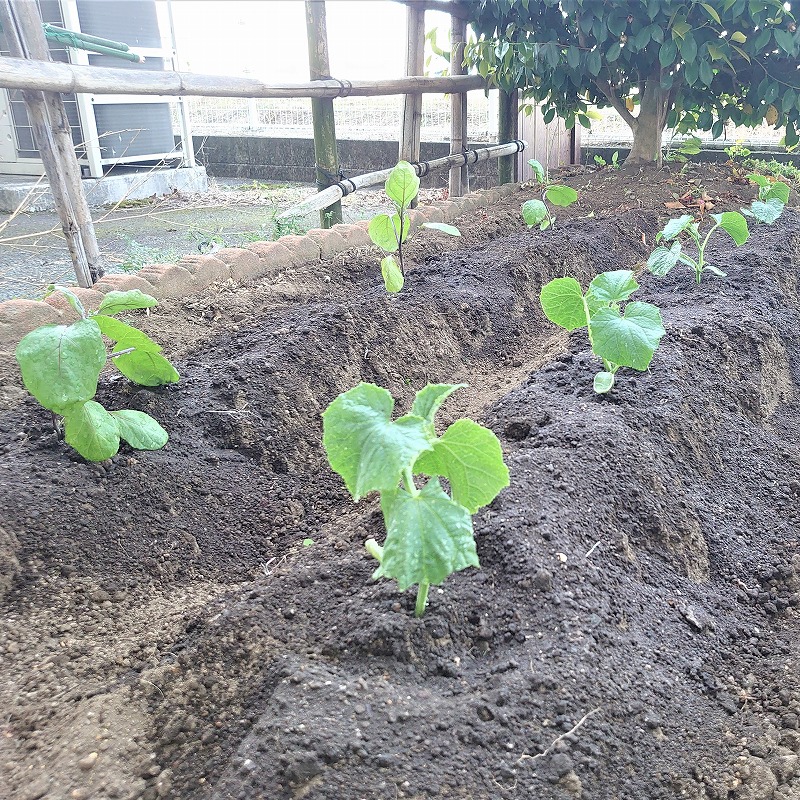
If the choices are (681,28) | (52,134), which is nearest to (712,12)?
(681,28)

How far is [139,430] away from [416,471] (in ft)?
3.46

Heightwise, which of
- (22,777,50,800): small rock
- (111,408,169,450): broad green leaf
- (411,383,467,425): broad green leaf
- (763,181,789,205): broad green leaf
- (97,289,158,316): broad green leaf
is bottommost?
(22,777,50,800): small rock

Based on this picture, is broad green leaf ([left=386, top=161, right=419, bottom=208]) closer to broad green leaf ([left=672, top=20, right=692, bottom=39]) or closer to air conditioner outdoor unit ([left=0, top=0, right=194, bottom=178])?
broad green leaf ([left=672, top=20, right=692, bottom=39])

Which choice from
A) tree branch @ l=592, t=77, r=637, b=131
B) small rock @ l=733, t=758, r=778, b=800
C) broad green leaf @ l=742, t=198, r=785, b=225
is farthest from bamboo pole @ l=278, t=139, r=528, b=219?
small rock @ l=733, t=758, r=778, b=800

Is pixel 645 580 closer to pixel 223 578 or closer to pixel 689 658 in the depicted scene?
pixel 689 658

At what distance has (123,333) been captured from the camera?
2.21m

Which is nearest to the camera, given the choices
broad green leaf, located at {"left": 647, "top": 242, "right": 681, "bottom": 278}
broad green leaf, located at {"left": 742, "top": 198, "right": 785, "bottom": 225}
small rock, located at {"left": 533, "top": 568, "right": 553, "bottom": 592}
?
small rock, located at {"left": 533, "top": 568, "right": 553, "bottom": 592}

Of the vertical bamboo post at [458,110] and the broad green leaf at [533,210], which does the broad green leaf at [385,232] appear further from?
the vertical bamboo post at [458,110]

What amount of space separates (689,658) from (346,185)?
369cm

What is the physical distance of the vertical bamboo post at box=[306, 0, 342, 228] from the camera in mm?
4324

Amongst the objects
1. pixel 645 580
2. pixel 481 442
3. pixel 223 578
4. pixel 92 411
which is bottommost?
pixel 223 578

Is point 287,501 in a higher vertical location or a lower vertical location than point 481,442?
lower

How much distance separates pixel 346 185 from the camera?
180 inches

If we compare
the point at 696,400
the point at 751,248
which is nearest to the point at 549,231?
the point at 751,248
